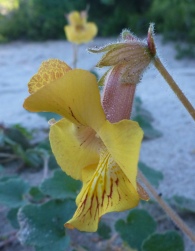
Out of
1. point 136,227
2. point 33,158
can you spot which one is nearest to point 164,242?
point 136,227

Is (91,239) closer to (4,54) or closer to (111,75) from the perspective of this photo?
(111,75)

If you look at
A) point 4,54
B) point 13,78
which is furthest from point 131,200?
point 4,54

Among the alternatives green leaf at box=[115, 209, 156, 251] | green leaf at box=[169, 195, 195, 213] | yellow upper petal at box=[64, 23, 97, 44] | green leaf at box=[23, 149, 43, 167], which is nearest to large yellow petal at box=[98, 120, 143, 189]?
green leaf at box=[115, 209, 156, 251]

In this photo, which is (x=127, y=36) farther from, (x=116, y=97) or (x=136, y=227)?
(x=136, y=227)

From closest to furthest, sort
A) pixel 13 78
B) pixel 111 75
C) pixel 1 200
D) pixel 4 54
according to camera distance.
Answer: pixel 111 75
pixel 1 200
pixel 13 78
pixel 4 54

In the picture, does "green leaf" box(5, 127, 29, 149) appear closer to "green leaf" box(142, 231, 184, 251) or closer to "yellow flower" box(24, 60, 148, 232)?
"green leaf" box(142, 231, 184, 251)

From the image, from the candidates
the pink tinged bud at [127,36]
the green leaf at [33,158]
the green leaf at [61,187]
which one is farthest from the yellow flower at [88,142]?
A: the green leaf at [33,158]

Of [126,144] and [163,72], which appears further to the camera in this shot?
[163,72]
